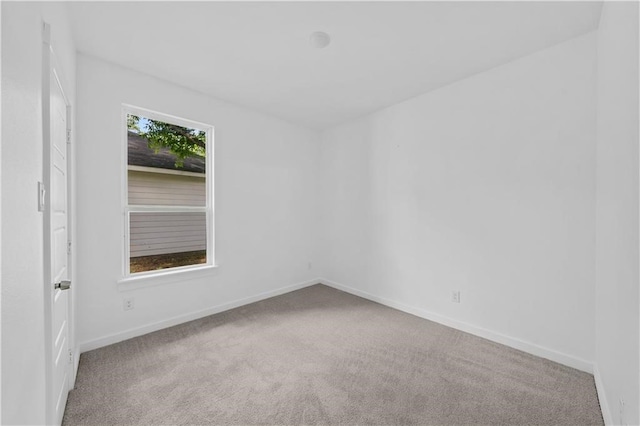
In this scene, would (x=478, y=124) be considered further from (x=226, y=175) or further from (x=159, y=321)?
(x=159, y=321)

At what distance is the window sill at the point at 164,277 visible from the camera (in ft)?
8.76

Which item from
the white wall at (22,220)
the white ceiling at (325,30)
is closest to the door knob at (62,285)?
the white wall at (22,220)

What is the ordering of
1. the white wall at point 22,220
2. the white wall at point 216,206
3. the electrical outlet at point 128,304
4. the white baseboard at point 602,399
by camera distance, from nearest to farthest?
the white wall at point 22,220 < the white baseboard at point 602,399 < the white wall at point 216,206 < the electrical outlet at point 128,304

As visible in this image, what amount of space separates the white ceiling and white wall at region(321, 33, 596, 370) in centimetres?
35

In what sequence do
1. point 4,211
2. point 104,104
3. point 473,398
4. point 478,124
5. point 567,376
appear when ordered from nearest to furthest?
point 4,211, point 473,398, point 567,376, point 104,104, point 478,124

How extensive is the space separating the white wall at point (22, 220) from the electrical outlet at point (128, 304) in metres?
1.62

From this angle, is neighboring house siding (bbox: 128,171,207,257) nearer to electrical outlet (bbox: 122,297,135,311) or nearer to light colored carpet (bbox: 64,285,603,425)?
electrical outlet (bbox: 122,297,135,311)

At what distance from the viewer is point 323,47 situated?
2338 mm

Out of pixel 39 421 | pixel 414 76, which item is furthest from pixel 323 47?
pixel 39 421

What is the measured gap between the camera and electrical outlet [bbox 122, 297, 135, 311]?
2.66 meters

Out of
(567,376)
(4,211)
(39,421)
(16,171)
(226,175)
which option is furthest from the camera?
(226,175)

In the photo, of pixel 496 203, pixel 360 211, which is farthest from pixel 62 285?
pixel 496 203

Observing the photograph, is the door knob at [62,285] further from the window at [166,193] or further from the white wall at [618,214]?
the white wall at [618,214]

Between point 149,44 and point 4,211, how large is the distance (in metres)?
2.13
